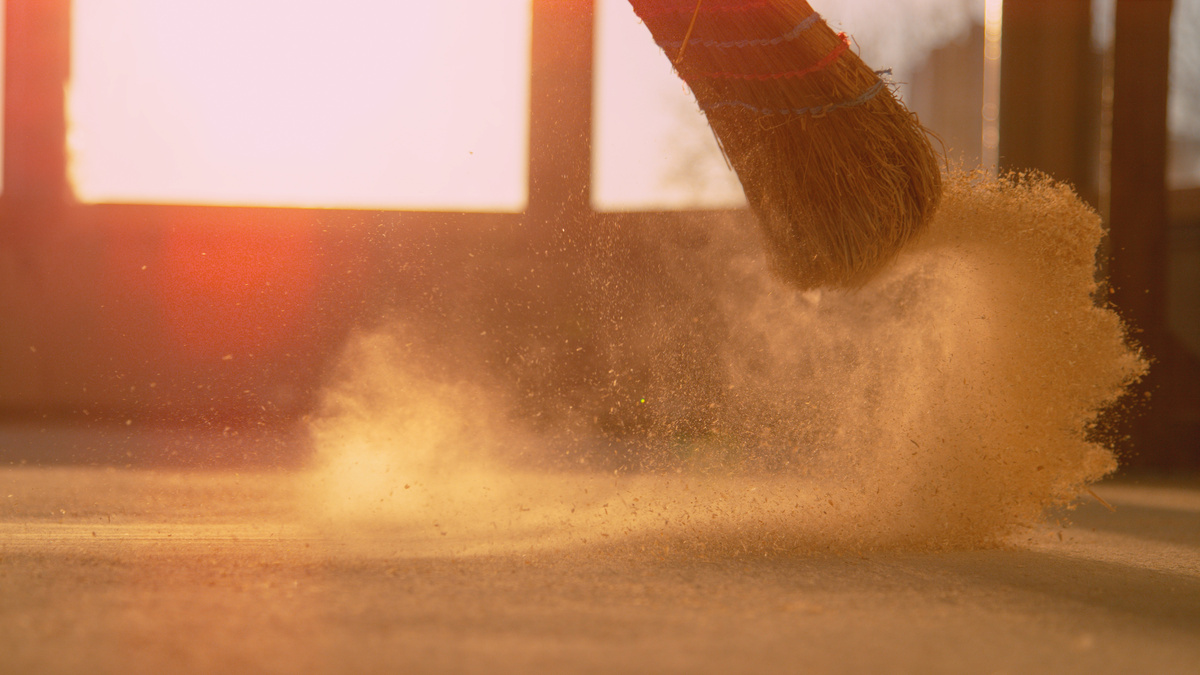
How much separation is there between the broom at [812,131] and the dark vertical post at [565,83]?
2398mm

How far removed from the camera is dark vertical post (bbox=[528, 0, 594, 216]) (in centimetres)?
532

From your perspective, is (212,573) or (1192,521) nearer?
(212,573)

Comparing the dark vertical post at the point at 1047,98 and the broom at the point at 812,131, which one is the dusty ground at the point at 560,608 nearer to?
the broom at the point at 812,131

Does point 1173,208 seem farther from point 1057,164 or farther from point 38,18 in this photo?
point 38,18

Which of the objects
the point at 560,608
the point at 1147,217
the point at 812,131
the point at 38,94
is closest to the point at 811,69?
the point at 812,131

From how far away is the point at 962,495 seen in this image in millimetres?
2812

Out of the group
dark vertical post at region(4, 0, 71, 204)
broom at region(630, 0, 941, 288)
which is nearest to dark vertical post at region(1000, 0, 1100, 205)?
broom at region(630, 0, 941, 288)

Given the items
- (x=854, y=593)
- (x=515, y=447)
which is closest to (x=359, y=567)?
(x=854, y=593)

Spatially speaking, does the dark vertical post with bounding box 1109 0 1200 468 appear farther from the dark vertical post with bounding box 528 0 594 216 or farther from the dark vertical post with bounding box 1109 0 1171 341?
the dark vertical post with bounding box 528 0 594 216

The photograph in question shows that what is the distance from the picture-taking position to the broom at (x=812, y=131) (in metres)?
2.63

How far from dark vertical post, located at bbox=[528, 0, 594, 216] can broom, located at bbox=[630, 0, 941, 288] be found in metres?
2.40

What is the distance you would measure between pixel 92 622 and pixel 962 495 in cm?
225

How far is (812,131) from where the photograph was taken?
8.75 feet

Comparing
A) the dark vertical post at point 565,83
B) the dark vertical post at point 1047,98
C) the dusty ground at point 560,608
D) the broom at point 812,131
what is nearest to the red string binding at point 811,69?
the broom at point 812,131
